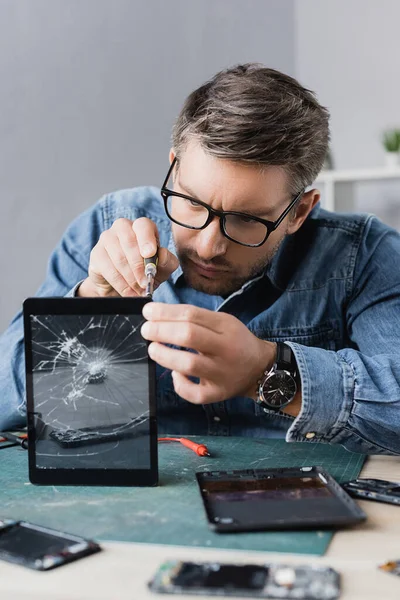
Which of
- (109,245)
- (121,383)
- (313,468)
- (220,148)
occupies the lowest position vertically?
(313,468)

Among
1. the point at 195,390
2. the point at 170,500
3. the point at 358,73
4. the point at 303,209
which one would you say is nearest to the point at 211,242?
the point at 303,209

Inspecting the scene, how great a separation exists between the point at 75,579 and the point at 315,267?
34.7 inches

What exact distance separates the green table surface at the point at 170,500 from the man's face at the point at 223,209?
32 centimetres

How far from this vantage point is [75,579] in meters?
0.68

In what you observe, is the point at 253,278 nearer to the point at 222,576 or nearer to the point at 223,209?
the point at 223,209

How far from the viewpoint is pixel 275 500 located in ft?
2.79

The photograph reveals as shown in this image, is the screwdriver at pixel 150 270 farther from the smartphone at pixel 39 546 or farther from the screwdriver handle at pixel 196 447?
the smartphone at pixel 39 546

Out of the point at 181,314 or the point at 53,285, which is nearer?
the point at 181,314

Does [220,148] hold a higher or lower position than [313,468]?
higher

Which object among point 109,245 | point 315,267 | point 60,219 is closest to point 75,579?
point 109,245

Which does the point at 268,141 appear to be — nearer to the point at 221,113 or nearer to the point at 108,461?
the point at 221,113

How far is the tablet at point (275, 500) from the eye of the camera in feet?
2.57

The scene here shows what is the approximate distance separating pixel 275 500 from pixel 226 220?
0.54 metres

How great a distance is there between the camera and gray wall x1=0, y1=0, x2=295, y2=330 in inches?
72.1
